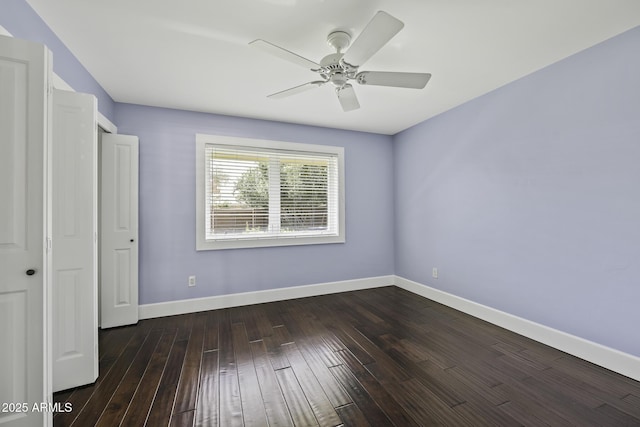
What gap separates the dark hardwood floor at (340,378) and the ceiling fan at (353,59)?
2.23 meters

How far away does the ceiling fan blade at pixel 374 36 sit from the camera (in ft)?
4.71

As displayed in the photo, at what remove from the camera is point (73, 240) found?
74.4 inches

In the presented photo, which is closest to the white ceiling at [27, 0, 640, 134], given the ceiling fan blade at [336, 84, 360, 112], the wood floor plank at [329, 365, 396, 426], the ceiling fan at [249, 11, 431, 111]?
the ceiling fan at [249, 11, 431, 111]

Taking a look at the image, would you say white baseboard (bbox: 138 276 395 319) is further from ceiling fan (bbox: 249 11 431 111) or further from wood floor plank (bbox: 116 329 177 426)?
ceiling fan (bbox: 249 11 431 111)

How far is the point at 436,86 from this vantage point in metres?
2.79

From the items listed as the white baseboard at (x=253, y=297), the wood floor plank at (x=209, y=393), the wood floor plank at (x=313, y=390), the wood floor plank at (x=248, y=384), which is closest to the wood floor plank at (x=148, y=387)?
the wood floor plank at (x=209, y=393)

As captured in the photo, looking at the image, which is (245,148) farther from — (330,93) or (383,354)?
(383,354)

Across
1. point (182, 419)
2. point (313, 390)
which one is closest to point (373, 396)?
point (313, 390)

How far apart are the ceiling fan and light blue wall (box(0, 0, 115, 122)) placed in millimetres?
1358

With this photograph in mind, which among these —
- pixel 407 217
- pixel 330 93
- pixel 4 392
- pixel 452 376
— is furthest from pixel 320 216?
pixel 4 392

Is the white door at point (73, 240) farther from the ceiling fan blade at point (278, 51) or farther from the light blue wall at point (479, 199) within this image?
the ceiling fan blade at point (278, 51)

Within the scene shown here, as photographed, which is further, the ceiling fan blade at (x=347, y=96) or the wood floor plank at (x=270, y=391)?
the ceiling fan blade at (x=347, y=96)

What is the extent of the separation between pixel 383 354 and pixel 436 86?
269 centimetres

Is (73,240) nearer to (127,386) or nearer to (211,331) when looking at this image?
(127,386)
